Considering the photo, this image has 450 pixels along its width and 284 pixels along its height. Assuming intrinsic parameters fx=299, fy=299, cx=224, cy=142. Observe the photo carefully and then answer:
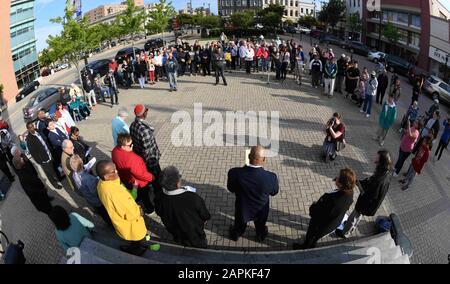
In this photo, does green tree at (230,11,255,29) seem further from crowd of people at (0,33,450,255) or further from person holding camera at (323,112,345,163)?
person holding camera at (323,112,345,163)

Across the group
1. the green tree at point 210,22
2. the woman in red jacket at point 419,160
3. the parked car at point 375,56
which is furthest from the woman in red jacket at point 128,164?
the green tree at point 210,22

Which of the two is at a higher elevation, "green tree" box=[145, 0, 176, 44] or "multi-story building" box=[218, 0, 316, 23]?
"multi-story building" box=[218, 0, 316, 23]

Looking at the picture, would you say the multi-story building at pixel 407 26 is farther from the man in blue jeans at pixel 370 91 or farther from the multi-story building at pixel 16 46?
the multi-story building at pixel 16 46

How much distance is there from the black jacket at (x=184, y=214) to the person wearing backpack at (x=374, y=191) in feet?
8.97

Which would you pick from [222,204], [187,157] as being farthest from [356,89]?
[222,204]

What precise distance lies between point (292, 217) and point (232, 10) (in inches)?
4095

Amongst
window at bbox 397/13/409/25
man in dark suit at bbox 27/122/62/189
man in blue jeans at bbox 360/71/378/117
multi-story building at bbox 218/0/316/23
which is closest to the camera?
man in dark suit at bbox 27/122/62/189

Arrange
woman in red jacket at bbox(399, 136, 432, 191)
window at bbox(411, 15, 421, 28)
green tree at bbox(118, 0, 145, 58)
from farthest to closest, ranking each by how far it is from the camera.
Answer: window at bbox(411, 15, 421, 28), green tree at bbox(118, 0, 145, 58), woman in red jacket at bbox(399, 136, 432, 191)

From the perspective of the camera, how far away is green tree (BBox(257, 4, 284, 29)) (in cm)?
5944

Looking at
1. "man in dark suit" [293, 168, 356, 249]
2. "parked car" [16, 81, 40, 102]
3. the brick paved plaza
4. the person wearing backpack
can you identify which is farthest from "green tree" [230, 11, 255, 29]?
"man in dark suit" [293, 168, 356, 249]

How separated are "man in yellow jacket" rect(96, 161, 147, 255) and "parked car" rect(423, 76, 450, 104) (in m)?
22.9

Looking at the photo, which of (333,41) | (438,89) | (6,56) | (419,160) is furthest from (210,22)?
(419,160)

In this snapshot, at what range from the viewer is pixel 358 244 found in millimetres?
4770

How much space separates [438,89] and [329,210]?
2271 centimetres
